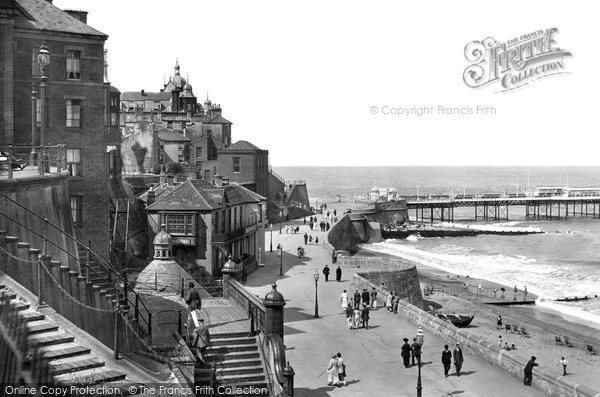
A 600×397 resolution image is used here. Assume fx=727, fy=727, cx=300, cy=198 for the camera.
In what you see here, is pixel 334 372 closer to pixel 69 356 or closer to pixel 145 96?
pixel 69 356

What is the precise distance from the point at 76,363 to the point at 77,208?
2138cm

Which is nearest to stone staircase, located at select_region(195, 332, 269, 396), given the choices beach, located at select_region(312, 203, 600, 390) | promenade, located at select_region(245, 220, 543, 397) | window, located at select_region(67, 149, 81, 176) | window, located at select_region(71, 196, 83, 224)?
promenade, located at select_region(245, 220, 543, 397)

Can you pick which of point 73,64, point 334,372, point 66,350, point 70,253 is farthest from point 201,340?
point 73,64

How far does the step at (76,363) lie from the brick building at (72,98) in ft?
65.3

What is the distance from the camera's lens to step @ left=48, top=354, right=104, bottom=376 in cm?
985

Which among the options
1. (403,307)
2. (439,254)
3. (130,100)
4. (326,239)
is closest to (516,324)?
(403,307)

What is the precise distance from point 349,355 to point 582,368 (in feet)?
49.0

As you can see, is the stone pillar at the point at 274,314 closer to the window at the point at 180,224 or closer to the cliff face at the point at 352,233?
the window at the point at 180,224

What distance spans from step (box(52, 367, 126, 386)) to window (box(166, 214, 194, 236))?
108 feet

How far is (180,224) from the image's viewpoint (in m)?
43.8

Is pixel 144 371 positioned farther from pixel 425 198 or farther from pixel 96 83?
pixel 425 198

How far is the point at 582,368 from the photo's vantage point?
3512cm

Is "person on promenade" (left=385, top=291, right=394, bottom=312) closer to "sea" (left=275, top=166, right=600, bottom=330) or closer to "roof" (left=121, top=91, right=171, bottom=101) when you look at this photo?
"sea" (left=275, top=166, right=600, bottom=330)

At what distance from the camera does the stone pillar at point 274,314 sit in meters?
17.8
